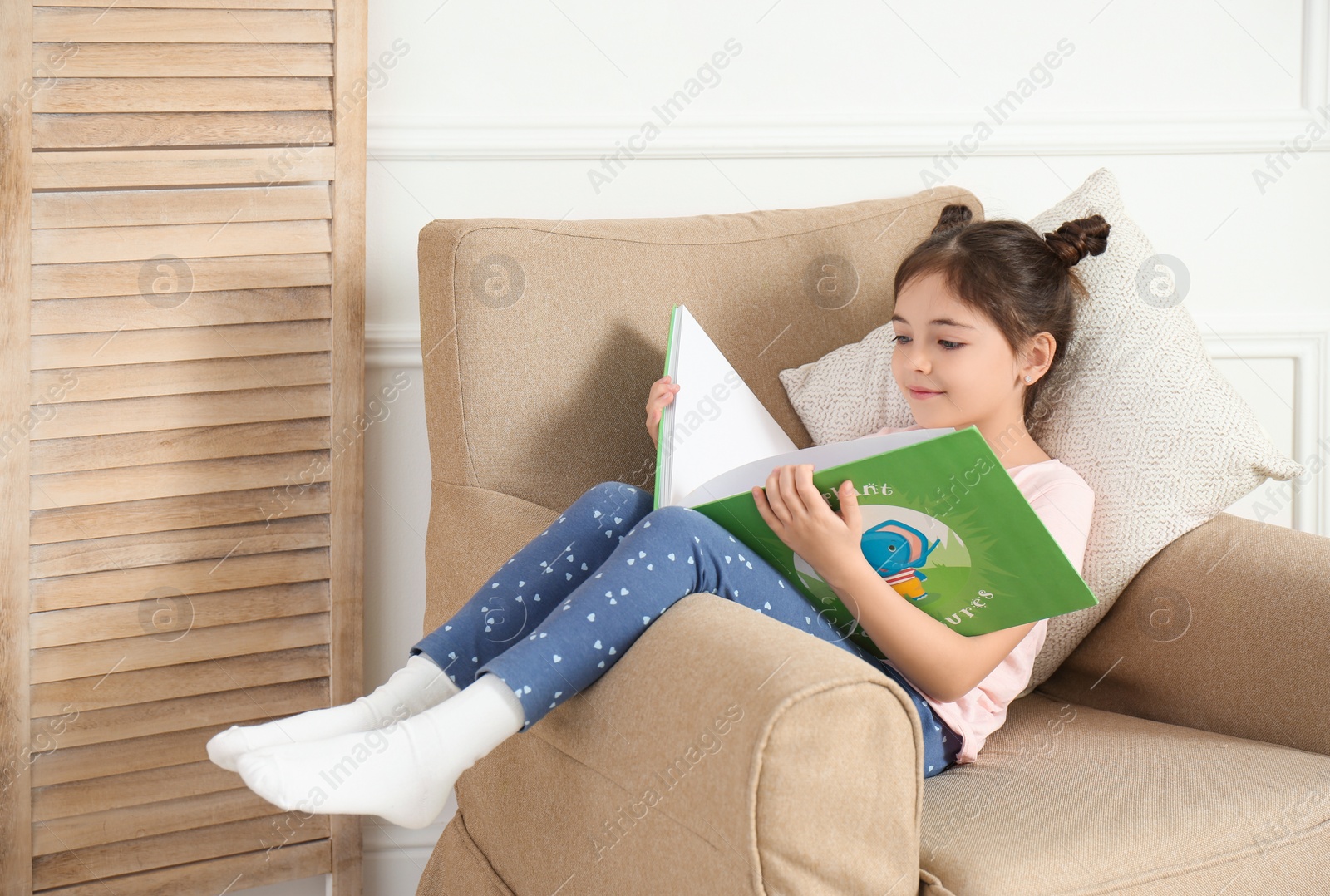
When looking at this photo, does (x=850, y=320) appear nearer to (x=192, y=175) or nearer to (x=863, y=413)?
Answer: (x=863, y=413)

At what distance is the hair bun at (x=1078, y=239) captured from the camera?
115 centimetres

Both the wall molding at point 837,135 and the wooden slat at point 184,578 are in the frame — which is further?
the wall molding at point 837,135

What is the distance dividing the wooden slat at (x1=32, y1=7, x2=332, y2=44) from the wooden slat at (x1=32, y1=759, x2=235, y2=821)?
2.83ft

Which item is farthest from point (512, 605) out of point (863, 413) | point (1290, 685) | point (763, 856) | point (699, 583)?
point (1290, 685)

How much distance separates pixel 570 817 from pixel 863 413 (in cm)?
60

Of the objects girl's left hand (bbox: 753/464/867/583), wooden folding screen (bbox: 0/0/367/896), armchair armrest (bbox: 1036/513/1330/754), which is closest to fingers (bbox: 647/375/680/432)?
girl's left hand (bbox: 753/464/867/583)

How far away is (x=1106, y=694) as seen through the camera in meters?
1.15

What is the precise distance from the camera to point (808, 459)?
944 millimetres

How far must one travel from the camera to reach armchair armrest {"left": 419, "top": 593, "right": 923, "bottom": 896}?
0.66 metres

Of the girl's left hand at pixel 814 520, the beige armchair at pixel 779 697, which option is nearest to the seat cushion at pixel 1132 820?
the beige armchair at pixel 779 697

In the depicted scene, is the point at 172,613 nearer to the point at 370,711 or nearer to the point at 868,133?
the point at 370,711

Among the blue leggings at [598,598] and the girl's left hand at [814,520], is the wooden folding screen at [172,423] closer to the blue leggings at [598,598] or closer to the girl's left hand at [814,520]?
the blue leggings at [598,598]

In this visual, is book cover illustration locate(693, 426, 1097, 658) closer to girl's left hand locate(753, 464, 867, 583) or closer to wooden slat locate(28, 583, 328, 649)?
girl's left hand locate(753, 464, 867, 583)

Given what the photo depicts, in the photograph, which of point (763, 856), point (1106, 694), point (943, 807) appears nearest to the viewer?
point (763, 856)
